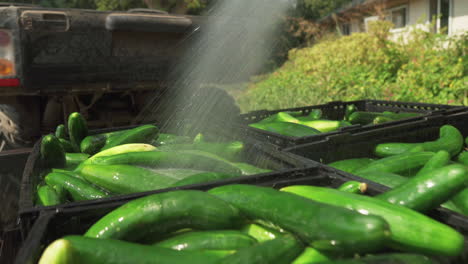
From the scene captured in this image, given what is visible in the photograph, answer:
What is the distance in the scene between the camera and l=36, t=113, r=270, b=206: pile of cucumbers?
1725mm

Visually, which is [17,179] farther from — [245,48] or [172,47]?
[245,48]

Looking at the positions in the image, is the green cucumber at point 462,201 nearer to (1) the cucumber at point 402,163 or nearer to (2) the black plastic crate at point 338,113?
(1) the cucumber at point 402,163

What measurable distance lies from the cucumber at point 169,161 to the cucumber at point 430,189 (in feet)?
2.71

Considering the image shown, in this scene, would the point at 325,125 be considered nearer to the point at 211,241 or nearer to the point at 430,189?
the point at 430,189

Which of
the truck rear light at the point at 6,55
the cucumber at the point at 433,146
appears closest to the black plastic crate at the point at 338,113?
the cucumber at the point at 433,146

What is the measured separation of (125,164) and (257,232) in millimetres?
952

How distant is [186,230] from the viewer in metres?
1.34

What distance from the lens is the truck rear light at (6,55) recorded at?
144 inches

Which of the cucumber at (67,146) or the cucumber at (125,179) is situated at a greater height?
the cucumber at (125,179)

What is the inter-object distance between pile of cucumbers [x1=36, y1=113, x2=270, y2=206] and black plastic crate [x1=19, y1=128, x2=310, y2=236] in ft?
0.19

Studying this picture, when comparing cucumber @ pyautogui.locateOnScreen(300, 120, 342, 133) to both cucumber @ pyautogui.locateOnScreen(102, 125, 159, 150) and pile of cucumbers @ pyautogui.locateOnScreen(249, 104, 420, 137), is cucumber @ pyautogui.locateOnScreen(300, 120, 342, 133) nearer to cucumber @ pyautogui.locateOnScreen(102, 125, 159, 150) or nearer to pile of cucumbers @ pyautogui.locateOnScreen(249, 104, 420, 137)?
pile of cucumbers @ pyautogui.locateOnScreen(249, 104, 420, 137)

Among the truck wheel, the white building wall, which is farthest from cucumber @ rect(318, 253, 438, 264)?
the white building wall

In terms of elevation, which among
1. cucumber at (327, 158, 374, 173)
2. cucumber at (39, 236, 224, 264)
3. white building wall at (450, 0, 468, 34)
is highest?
white building wall at (450, 0, 468, 34)

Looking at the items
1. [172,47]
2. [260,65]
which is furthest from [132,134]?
[260,65]
